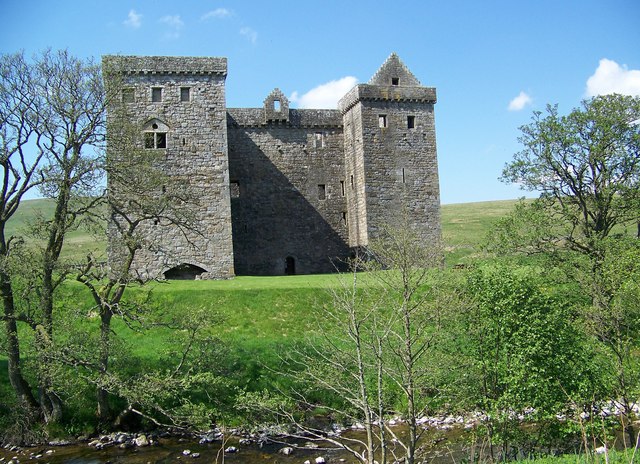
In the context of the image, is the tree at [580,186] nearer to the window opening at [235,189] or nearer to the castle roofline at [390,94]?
the castle roofline at [390,94]

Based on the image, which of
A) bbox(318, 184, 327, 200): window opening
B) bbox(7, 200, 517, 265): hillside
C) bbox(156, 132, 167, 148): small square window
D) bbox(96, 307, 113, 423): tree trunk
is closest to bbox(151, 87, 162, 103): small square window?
bbox(156, 132, 167, 148): small square window

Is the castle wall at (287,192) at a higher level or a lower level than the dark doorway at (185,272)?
higher

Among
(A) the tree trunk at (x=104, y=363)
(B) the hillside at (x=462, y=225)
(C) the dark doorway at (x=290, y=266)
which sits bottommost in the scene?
(A) the tree trunk at (x=104, y=363)

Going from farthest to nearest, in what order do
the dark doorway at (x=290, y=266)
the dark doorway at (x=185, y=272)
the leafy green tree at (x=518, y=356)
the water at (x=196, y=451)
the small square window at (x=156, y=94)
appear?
1. the dark doorway at (x=290, y=266)
2. the small square window at (x=156, y=94)
3. the dark doorway at (x=185, y=272)
4. the water at (x=196, y=451)
5. the leafy green tree at (x=518, y=356)

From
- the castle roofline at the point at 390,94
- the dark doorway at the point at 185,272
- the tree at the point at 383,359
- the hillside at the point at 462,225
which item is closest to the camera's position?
the tree at the point at 383,359

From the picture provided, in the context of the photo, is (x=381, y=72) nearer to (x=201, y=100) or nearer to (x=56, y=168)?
(x=201, y=100)

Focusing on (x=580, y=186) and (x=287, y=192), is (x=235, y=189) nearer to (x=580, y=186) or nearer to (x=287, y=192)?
(x=287, y=192)

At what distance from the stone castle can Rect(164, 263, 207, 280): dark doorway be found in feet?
0.25

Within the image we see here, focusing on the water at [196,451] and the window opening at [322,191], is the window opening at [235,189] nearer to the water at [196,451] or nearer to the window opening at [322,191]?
the window opening at [322,191]

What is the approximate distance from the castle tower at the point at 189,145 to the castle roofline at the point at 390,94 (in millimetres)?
8493

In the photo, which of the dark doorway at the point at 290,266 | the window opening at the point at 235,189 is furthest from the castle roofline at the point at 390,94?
the dark doorway at the point at 290,266

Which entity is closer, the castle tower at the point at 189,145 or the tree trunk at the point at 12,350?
the tree trunk at the point at 12,350

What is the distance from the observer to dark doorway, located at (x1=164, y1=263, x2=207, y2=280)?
33031 millimetres

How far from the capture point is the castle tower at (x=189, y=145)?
32.8 meters
